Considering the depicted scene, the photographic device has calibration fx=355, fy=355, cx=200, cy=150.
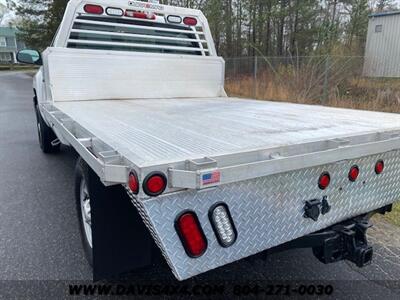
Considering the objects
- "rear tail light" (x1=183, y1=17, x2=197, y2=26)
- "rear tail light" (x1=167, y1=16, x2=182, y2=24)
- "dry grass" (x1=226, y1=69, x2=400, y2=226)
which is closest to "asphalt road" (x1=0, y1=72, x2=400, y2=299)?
"rear tail light" (x1=167, y1=16, x2=182, y2=24)

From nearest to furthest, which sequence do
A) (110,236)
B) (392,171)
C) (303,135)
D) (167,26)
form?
(110,236), (303,135), (392,171), (167,26)

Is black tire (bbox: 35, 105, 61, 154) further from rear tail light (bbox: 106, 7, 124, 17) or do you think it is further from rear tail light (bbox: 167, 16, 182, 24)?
rear tail light (bbox: 167, 16, 182, 24)

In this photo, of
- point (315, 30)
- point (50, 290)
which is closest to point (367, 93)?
point (50, 290)

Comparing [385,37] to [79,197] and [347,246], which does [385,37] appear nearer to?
[347,246]

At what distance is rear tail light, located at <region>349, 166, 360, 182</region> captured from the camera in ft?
6.86

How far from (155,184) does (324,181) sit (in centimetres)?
101

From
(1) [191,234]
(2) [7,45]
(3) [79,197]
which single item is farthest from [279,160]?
(2) [7,45]

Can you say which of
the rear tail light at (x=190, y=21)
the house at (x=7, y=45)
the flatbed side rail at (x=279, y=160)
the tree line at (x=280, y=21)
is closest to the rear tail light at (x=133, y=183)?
the flatbed side rail at (x=279, y=160)

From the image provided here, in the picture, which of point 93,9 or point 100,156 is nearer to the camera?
point 100,156

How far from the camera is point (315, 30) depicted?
844 inches

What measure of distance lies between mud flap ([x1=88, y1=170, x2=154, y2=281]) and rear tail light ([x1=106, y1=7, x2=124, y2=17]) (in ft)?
12.4

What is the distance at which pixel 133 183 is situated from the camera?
150cm

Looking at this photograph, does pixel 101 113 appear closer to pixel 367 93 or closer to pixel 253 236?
pixel 253 236

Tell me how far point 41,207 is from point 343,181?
10.8 ft
